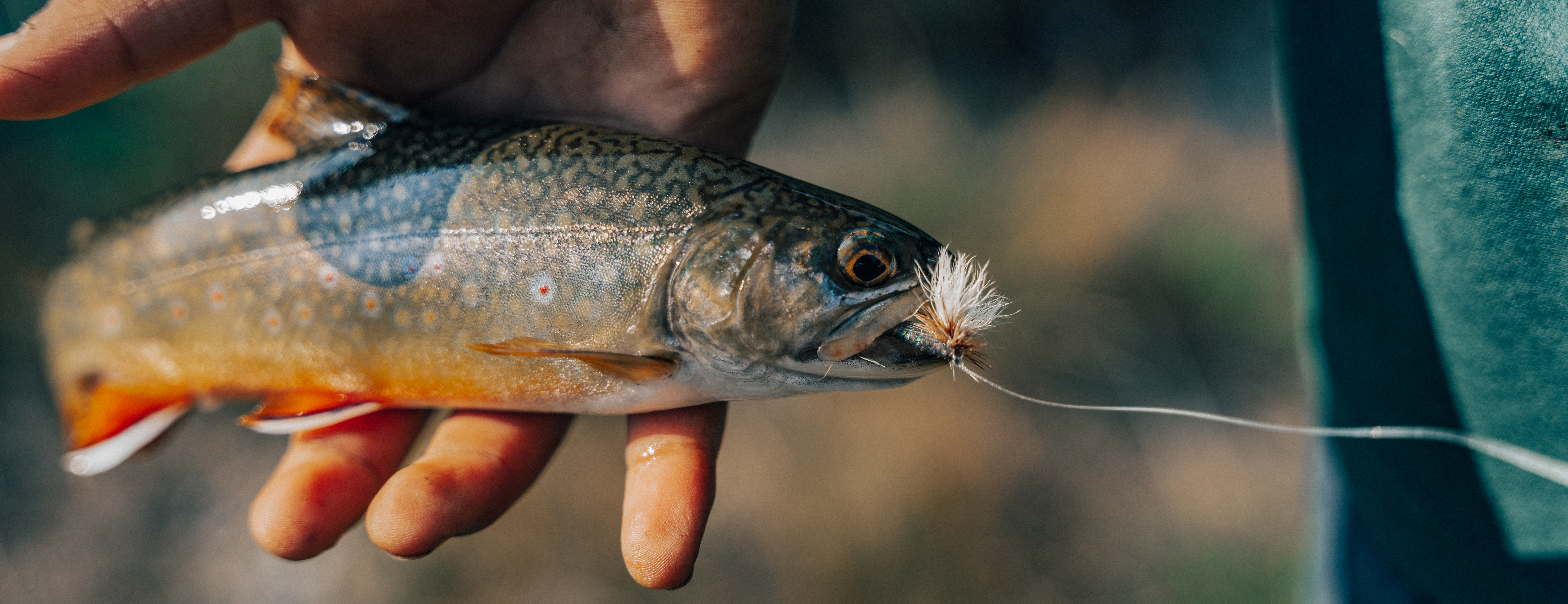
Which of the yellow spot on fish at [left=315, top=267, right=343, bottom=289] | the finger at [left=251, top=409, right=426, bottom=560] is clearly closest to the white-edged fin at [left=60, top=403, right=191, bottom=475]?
the finger at [left=251, top=409, right=426, bottom=560]

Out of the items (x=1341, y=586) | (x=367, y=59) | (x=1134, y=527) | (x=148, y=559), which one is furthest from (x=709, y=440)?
(x=148, y=559)

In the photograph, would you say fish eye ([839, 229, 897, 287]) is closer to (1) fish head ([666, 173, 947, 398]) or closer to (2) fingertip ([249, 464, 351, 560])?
(1) fish head ([666, 173, 947, 398])

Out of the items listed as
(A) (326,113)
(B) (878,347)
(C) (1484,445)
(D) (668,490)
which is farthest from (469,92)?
(C) (1484,445)

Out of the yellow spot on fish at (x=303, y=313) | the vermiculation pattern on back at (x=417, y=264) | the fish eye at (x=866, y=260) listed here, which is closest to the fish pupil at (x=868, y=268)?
the fish eye at (x=866, y=260)

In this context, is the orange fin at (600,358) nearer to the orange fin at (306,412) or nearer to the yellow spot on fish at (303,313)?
the orange fin at (306,412)

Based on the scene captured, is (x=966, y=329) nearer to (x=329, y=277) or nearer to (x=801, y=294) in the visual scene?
(x=801, y=294)

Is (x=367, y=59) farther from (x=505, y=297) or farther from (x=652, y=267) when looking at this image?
(x=652, y=267)
